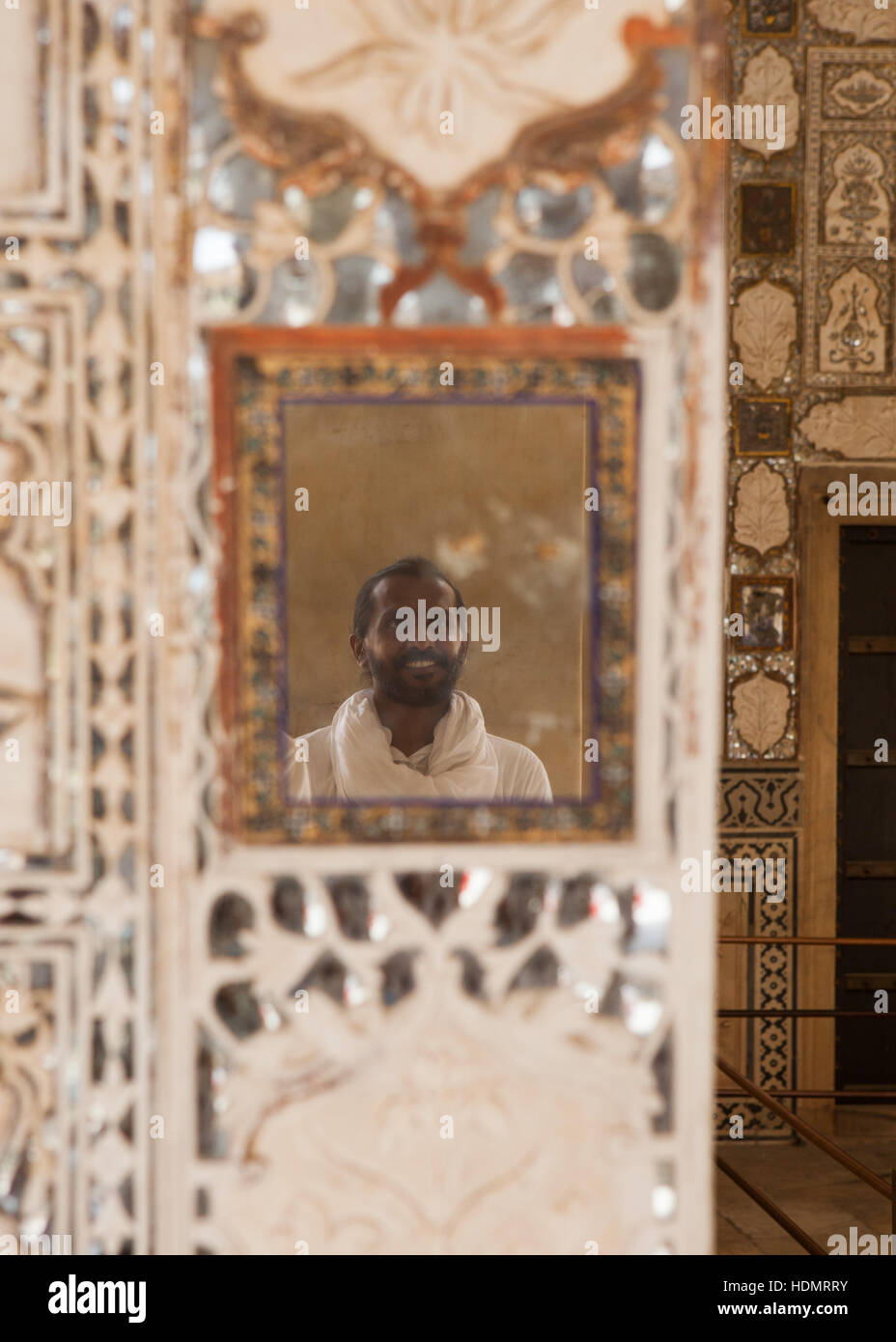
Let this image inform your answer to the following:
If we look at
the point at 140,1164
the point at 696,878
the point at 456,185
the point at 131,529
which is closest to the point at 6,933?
the point at 140,1164

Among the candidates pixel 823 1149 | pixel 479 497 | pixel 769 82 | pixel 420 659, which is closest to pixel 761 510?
pixel 769 82

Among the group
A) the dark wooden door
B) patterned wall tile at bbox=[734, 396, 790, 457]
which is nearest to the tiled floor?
the dark wooden door

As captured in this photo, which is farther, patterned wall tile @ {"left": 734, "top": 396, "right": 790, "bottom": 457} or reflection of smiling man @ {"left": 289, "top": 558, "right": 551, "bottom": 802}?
patterned wall tile @ {"left": 734, "top": 396, "right": 790, "bottom": 457}

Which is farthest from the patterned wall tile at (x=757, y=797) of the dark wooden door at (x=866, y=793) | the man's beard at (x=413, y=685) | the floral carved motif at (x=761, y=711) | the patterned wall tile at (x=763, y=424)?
the man's beard at (x=413, y=685)

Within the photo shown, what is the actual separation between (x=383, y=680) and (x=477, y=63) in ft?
3.79

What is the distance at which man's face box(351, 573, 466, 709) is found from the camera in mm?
1753

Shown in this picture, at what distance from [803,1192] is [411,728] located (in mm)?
1798

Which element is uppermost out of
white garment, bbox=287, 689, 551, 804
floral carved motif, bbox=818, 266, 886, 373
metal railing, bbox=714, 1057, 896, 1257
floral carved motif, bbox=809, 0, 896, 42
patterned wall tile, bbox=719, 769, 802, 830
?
floral carved motif, bbox=809, 0, 896, 42

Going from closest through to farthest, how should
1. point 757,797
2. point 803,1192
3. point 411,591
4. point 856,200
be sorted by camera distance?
point 411,591 < point 803,1192 < point 856,200 < point 757,797

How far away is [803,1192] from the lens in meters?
2.70

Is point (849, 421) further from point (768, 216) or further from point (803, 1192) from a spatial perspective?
point (803, 1192)

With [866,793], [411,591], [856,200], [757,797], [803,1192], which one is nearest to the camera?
[411,591]

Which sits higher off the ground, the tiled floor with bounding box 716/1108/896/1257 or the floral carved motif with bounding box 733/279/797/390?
the floral carved motif with bounding box 733/279/797/390

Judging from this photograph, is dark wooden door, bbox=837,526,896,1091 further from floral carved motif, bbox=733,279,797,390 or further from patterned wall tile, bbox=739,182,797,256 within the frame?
patterned wall tile, bbox=739,182,797,256
